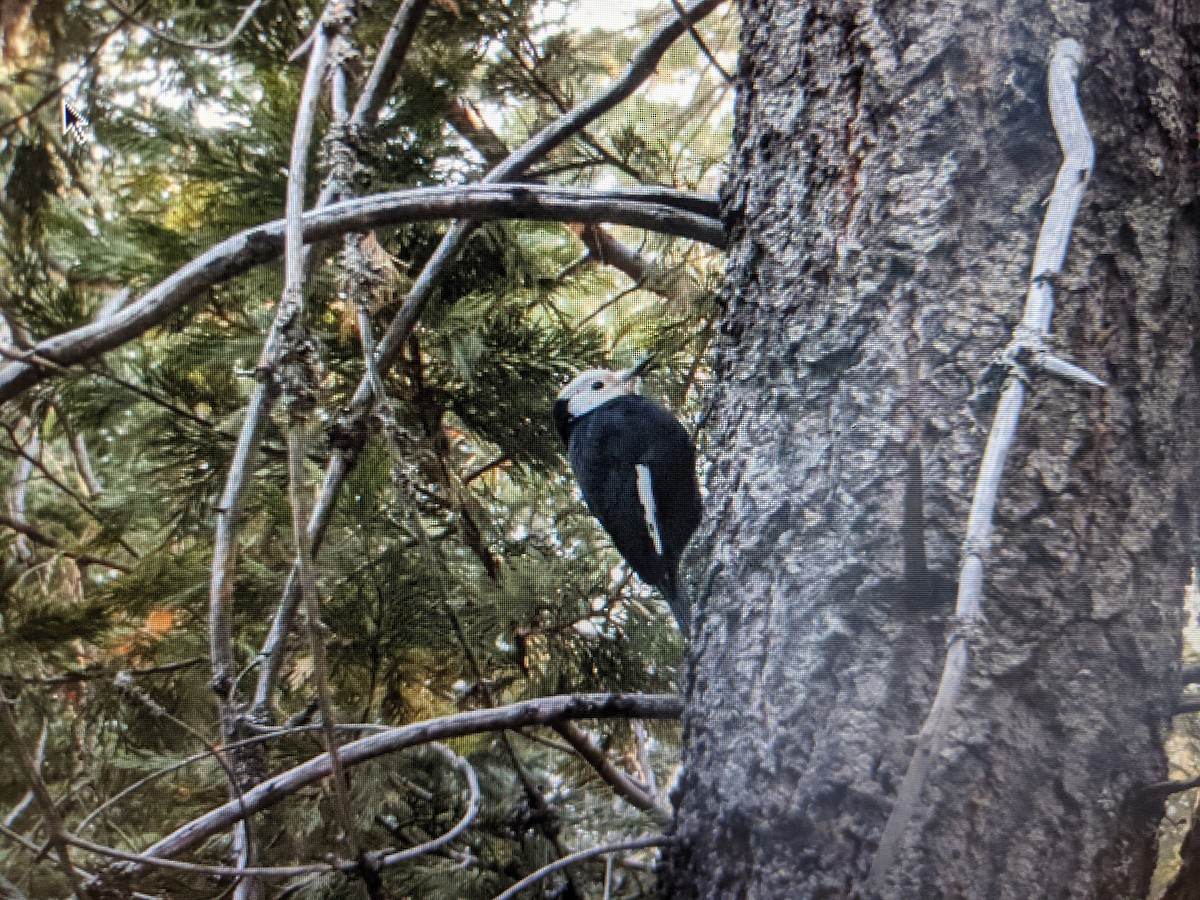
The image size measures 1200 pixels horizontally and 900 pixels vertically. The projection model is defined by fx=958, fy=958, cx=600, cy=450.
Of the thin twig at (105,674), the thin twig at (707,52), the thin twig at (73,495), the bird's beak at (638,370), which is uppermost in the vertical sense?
the thin twig at (707,52)

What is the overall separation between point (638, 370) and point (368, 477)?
A: 35 centimetres

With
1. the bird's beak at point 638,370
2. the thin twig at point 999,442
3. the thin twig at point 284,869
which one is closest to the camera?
the thin twig at point 999,442

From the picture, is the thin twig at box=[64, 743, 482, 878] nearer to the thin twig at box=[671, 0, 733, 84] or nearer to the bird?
the bird

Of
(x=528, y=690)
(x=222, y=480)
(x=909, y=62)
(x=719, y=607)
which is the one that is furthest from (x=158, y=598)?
(x=909, y=62)

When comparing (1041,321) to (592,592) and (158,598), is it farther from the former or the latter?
(158,598)

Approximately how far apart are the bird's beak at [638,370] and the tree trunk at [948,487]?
430 mm

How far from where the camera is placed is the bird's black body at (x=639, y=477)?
3.57ft

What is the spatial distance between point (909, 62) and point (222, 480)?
94 cm

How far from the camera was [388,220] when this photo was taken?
3.06 ft

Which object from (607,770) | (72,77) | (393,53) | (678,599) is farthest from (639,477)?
(72,77)

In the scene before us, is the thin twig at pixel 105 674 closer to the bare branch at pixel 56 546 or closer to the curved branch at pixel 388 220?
the bare branch at pixel 56 546

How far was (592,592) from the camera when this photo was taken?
1.08m

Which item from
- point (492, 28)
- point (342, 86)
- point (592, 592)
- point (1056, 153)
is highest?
point (492, 28)

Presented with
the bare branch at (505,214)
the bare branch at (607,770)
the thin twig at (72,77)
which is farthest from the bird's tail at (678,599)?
the thin twig at (72,77)
